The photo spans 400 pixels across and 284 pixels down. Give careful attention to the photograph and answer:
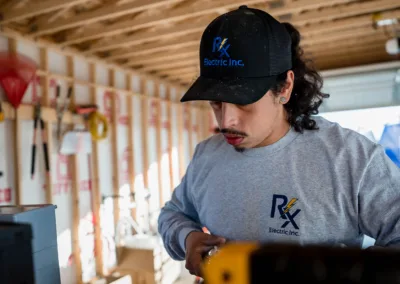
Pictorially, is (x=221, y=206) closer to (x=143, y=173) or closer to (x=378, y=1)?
(x=378, y=1)

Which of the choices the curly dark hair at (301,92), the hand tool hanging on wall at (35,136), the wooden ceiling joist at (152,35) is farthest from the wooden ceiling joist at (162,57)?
the curly dark hair at (301,92)

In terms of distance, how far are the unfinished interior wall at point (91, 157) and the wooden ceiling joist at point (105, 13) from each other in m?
0.29

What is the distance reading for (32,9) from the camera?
2.73m

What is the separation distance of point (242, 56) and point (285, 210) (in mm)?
427

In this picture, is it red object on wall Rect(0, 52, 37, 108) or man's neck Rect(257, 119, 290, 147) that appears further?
red object on wall Rect(0, 52, 37, 108)

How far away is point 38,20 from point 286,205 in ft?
9.83

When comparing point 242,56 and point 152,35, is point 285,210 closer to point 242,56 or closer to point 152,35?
point 242,56

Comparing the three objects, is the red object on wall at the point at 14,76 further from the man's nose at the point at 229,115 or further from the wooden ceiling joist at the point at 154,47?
the man's nose at the point at 229,115

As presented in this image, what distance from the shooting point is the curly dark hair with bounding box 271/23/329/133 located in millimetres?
1069

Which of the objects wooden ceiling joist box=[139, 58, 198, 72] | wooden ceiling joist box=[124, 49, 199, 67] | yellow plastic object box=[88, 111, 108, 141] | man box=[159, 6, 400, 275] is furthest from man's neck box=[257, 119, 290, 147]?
wooden ceiling joist box=[139, 58, 198, 72]

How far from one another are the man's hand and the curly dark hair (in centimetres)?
43

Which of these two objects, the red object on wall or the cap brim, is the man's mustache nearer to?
the cap brim

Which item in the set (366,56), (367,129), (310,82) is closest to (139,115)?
(367,129)

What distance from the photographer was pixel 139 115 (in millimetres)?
→ 4832
